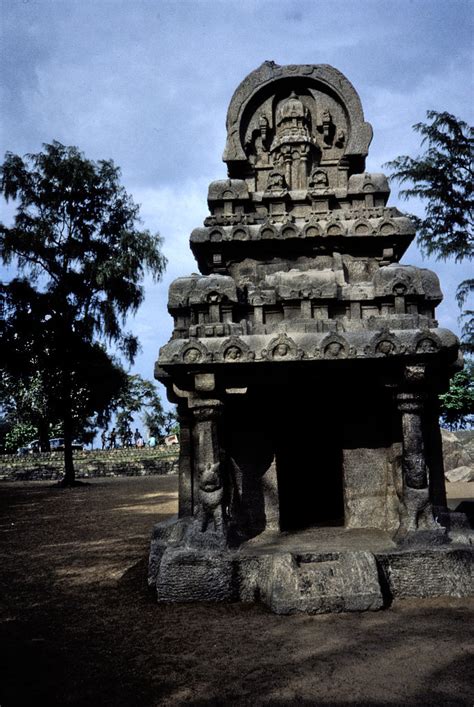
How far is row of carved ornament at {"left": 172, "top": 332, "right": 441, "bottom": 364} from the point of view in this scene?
5.33 meters

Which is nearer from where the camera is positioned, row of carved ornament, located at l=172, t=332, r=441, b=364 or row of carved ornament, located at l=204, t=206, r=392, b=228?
row of carved ornament, located at l=172, t=332, r=441, b=364

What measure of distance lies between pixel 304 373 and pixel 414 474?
4.84 feet

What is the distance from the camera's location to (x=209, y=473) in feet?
18.1

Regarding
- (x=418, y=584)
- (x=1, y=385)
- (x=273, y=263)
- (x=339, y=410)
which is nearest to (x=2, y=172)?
(x=1, y=385)

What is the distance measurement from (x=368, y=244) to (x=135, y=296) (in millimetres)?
16035

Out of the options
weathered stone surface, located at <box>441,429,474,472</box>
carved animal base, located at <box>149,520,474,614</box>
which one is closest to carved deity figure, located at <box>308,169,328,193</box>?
carved animal base, located at <box>149,520,474,614</box>

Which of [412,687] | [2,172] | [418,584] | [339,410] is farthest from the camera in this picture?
[2,172]

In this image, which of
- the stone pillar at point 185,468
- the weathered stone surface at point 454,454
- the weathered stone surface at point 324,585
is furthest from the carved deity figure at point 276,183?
the weathered stone surface at point 454,454

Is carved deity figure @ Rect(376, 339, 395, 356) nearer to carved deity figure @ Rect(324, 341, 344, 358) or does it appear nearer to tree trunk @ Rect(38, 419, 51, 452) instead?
carved deity figure @ Rect(324, 341, 344, 358)

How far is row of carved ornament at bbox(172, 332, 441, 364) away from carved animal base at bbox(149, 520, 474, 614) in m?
1.80

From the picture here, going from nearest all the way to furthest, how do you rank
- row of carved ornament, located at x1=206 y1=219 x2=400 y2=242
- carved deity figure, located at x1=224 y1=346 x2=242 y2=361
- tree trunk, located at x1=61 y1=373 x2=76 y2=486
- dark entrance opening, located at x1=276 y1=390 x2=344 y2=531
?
carved deity figure, located at x1=224 y1=346 x2=242 y2=361 → row of carved ornament, located at x1=206 y1=219 x2=400 y2=242 → dark entrance opening, located at x1=276 y1=390 x2=344 y2=531 → tree trunk, located at x1=61 y1=373 x2=76 y2=486

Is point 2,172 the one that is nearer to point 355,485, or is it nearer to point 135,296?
point 135,296

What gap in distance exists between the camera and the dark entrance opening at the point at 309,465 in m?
7.08

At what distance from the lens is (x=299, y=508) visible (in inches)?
336
